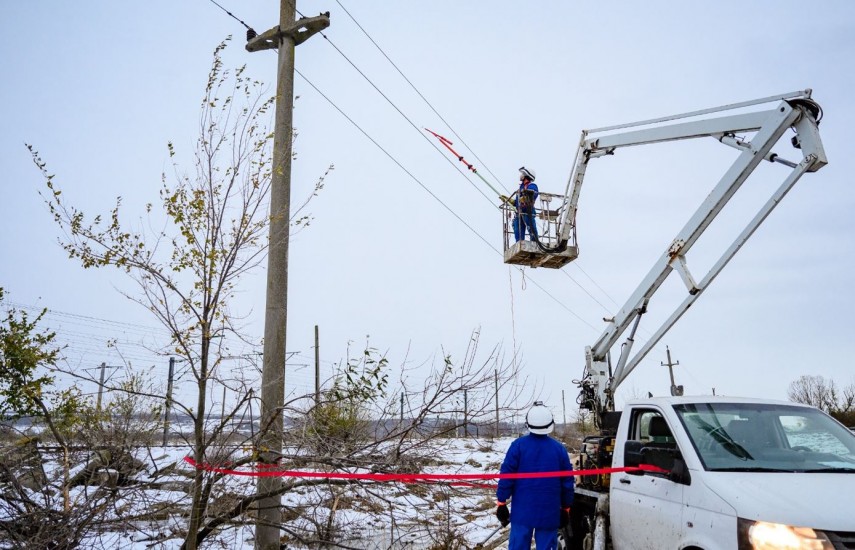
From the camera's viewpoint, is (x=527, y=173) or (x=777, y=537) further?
(x=527, y=173)

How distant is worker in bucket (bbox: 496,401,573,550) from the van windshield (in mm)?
1177

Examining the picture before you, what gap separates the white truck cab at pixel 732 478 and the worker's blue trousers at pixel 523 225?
5447mm

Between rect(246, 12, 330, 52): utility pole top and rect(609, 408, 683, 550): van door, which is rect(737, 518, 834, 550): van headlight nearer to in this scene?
rect(609, 408, 683, 550): van door

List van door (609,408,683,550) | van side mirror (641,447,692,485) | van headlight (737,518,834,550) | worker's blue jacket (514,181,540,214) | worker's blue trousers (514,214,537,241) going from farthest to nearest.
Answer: worker's blue jacket (514,181,540,214) < worker's blue trousers (514,214,537,241) < van door (609,408,683,550) < van side mirror (641,447,692,485) < van headlight (737,518,834,550)

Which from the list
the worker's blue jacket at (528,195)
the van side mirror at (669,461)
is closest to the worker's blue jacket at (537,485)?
the van side mirror at (669,461)

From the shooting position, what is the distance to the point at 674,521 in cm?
453

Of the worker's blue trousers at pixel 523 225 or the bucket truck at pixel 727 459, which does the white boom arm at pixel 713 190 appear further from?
the worker's blue trousers at pixel 523 225

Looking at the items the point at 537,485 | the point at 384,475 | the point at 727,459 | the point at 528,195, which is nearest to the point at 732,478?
the point at 727,459

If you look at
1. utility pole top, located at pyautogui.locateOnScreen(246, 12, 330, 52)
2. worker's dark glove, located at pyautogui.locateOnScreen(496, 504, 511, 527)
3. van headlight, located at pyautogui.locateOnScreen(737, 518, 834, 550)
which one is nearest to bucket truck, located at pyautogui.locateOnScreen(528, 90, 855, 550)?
van headlight, located at pyautogui.locateOnScreen(737, 518, 834, 550)

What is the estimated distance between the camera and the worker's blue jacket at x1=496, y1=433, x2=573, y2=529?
5.21 m

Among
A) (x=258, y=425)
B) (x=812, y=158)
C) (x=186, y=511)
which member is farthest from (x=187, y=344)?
(x=812, y=158)

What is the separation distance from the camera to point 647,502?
4988 mm

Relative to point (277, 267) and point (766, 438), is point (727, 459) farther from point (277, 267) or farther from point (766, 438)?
point (277, 267)

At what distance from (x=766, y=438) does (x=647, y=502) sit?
3.65 feet
